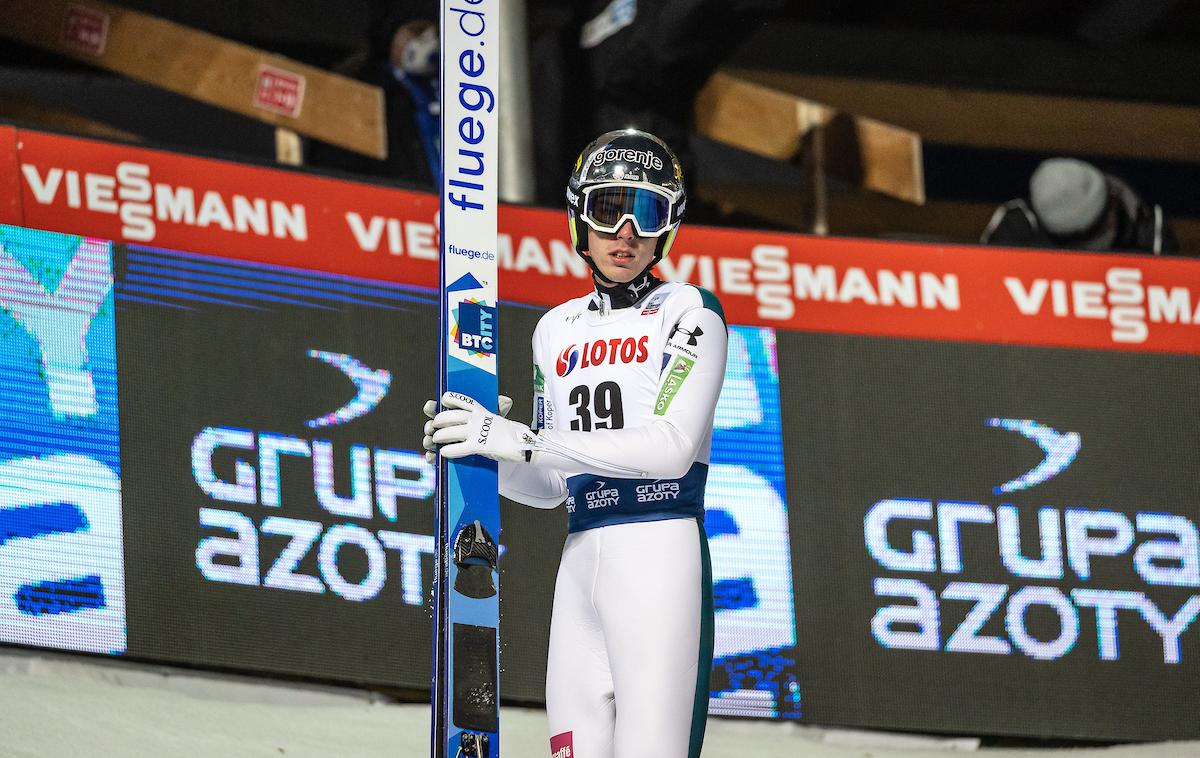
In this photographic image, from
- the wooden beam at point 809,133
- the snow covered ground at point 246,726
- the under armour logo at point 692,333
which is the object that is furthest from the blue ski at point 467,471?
the wooden beam at point 809,133

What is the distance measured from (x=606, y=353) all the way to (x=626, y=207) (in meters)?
0.35

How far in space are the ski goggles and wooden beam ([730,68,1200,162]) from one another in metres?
5.61

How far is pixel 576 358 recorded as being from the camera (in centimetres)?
406

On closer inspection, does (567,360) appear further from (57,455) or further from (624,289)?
(57,455)

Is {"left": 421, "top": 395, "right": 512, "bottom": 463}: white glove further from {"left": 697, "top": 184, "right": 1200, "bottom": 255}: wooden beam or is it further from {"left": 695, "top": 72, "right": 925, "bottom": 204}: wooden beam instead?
{"left": 697, "top": 184, "right": 1200, "bottom": 255}: wooden beam

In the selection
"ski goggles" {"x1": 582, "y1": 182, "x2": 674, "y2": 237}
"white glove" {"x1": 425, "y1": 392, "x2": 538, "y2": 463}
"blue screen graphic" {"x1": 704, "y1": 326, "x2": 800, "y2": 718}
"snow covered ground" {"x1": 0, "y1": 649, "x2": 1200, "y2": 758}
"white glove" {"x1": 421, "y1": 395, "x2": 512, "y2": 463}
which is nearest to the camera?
"white glove" {"x1": 425, "y1": 392, "x2": 538, "y2": 463}

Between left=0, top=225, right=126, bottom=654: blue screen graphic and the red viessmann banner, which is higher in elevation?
the red viessmann banner

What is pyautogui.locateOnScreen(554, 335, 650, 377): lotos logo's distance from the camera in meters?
4.01

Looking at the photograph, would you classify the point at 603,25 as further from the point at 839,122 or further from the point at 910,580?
the point at 910,580

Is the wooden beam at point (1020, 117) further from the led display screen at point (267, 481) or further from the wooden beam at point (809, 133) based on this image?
the led display screen at point (267, 481)

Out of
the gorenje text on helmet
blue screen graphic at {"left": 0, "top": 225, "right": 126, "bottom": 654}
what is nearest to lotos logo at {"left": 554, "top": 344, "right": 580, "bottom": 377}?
the gorenje text on helmet

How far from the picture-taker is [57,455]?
5824 millimetres

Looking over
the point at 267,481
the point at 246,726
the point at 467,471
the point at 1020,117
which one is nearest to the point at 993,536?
the point at 267,481

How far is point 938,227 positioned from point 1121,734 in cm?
377
